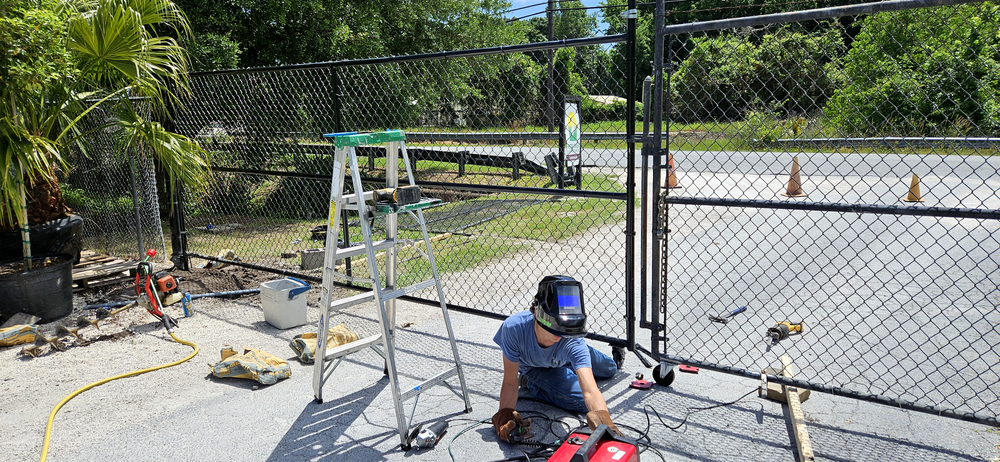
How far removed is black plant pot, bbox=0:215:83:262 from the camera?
670 centimetres

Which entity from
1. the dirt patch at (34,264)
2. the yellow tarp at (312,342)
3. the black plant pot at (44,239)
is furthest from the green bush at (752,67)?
the black plant pot at (44,239)

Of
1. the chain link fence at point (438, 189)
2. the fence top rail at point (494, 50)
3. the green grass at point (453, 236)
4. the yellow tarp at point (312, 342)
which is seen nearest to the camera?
the fence top rail at point (494, 50)

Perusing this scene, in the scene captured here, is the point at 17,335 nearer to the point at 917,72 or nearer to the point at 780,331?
the point at 780,331

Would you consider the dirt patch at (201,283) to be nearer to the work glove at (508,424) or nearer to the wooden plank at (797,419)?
the work glove at (508,424)

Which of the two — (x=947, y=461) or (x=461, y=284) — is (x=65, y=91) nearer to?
(x=461, y=284)

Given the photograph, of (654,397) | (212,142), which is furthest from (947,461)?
(212,142)

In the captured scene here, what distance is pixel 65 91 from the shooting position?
5.93 meters

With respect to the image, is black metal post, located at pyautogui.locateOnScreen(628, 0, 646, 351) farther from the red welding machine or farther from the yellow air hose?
the yellow air hose

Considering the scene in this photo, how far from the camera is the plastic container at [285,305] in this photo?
5.52 m

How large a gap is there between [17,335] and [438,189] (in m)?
5.33

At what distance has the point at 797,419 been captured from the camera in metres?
3.50

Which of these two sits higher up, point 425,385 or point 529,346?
point 529,346

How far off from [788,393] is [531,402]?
1580 millimetres

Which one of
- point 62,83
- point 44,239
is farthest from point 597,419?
point 44,239
